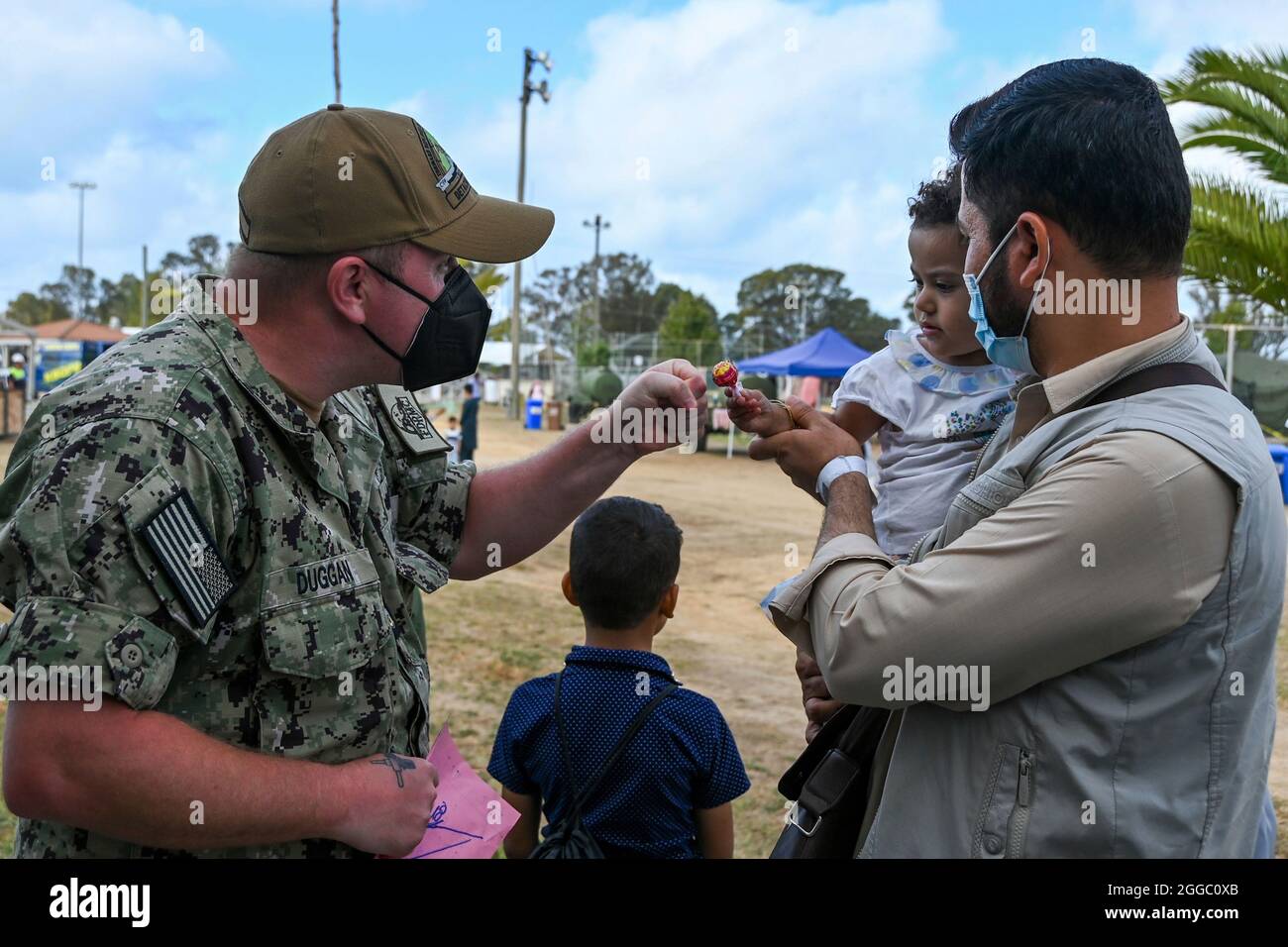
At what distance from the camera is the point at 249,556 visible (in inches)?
68.5

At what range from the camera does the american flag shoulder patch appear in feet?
5.05

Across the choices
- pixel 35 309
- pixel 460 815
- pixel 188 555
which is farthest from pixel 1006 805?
pixel 35 309

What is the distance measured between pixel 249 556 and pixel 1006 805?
130cm

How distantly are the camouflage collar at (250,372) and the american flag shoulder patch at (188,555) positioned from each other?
264 millimetres

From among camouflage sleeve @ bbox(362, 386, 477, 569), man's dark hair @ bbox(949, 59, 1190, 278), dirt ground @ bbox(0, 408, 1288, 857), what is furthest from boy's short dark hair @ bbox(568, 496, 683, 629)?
man's dark hair @ bbox(949, 59, 1190, 278)

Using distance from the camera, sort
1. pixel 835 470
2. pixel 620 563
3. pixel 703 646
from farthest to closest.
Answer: pixel 703 646, pixel 620 563, pixel 835 470

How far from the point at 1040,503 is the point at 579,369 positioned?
40.4 metres

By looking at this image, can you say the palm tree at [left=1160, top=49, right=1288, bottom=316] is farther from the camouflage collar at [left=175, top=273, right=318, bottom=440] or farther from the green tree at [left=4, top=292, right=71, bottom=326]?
the green tree at [left=4, top=292, right=71, bottom=326]

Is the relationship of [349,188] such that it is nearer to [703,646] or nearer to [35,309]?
[703,646]

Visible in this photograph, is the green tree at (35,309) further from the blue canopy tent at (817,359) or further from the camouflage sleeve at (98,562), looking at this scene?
the camouflage sleeve at (98,562)

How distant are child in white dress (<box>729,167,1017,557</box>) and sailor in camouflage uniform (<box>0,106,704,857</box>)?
1149 mm

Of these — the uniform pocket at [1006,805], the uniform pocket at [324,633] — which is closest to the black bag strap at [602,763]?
the uniform pocket at [324,633]

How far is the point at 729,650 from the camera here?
772 centimetres
